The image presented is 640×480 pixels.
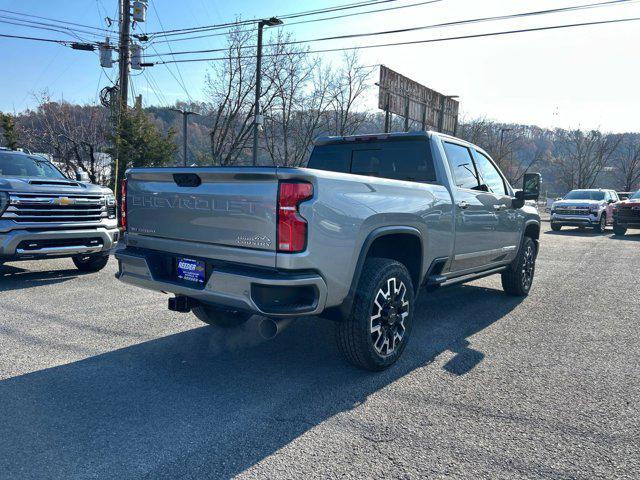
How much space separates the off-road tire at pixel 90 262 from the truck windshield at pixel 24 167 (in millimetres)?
1446

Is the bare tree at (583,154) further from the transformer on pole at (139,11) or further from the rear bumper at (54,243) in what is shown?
the rear bumper at (54,243)

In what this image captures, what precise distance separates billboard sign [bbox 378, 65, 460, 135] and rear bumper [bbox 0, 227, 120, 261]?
20.2 meters

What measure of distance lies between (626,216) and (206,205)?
19.2 metres

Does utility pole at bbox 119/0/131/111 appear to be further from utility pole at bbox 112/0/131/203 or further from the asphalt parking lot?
the asphalt parking lot

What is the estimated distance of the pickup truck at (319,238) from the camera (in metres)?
3.25

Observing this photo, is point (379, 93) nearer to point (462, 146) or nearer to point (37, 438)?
point (462, 146)

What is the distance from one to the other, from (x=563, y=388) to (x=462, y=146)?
9.31ft

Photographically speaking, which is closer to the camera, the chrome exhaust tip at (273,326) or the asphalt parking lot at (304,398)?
the asphalt parking lot at (304,398)

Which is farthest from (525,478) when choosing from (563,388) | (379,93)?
(379,93)

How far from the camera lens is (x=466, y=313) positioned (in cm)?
613

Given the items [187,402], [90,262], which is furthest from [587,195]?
[187,402]

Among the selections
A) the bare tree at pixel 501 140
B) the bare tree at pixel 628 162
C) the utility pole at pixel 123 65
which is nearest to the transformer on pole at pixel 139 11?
the utility pole at pixel 123 65

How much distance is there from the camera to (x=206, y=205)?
3625 millimetres

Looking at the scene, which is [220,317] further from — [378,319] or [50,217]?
[50,217]
